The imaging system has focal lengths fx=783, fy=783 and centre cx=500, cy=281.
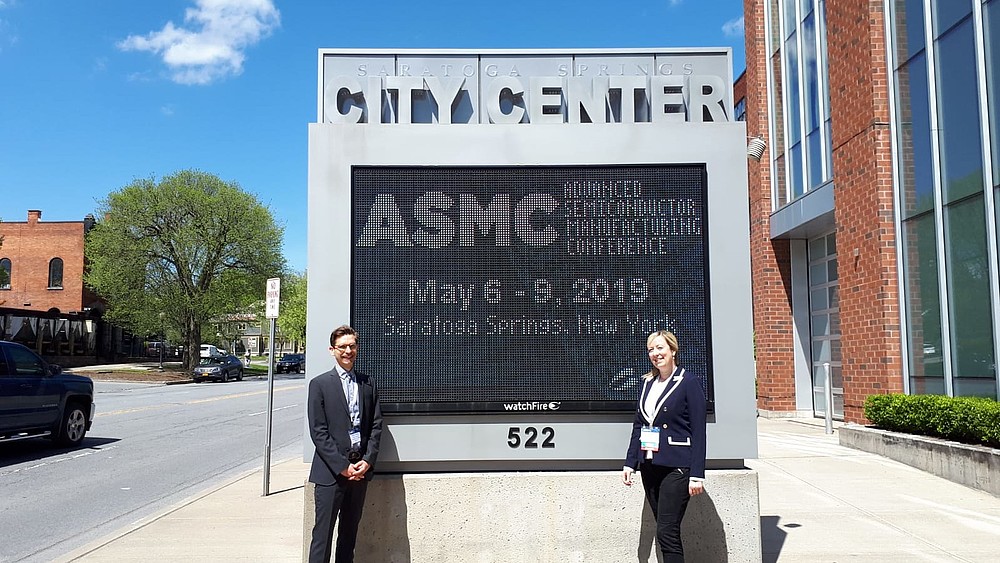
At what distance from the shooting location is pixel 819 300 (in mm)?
18219

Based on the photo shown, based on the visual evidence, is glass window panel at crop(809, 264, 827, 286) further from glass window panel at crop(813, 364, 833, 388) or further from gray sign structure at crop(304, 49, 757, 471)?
gray sign structure at crop(304, 49, 757, 471)

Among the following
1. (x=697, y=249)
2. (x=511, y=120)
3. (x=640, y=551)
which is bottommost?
(x=640, y=551)

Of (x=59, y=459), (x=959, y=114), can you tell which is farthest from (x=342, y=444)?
(x=959, y=114)

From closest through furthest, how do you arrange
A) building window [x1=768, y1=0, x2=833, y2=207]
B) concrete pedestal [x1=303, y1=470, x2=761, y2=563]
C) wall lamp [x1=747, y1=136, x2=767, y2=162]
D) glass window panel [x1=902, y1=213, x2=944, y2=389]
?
concrete pedestal [x1=303, y1=470, x2=761, y2=563] < glass window panel [x1=902, y1=213, x2=944, y2=389] < building window [x1=768, y1=0, x2=833, y2=207] < wall lamp [x1=747, y1=136, x2=767, y2=162]

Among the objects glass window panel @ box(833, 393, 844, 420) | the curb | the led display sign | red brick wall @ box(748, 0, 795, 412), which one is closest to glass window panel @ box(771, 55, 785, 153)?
red brick wall @ box(748, 0, 795, 412)

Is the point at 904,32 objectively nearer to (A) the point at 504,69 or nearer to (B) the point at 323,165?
(A) the point at 504,69

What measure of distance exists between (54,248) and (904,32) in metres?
52.5

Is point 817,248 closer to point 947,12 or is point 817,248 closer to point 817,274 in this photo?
point 817,274

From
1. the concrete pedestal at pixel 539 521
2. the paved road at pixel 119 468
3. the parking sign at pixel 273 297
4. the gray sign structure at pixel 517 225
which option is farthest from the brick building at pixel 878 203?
the parking sign at pixel 273 297

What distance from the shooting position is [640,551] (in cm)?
565

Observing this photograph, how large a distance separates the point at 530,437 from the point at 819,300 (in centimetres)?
1431

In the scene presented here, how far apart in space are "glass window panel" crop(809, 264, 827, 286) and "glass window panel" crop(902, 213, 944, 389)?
196 inches

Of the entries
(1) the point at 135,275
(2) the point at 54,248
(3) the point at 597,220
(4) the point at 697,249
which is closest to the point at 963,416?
(4) the point at 697,249

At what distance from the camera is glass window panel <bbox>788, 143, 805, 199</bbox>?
18.0 metres
